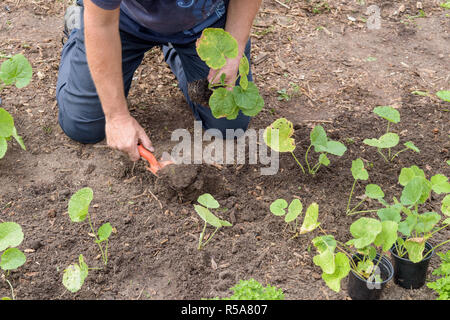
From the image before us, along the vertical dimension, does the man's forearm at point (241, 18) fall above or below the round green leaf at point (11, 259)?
above

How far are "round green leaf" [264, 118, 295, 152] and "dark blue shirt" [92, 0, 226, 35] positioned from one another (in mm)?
623

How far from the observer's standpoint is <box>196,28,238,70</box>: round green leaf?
1.83 m

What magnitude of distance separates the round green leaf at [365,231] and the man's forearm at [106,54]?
1051 mm

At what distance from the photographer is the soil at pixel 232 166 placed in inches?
71.1

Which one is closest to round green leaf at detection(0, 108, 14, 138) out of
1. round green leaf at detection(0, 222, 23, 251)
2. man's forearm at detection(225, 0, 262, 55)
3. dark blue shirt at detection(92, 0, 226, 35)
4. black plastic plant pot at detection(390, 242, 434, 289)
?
round green leaf at detection(0, 222, 23, 251)

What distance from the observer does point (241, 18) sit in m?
2.28

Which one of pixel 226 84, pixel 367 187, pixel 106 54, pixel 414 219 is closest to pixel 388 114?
pixel 367 187

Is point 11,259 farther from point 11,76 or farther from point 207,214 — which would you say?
point 11,76

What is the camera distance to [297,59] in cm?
302

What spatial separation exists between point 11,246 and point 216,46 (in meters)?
0.99

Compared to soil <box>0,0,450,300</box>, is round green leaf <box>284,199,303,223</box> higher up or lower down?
higher up

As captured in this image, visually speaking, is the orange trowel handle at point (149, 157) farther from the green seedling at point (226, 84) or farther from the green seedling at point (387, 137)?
the green seedling at point (387, 137)

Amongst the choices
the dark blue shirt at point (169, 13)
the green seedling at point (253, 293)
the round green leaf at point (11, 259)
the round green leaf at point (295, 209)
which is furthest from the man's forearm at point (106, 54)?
the green seedling at point (253, 293)

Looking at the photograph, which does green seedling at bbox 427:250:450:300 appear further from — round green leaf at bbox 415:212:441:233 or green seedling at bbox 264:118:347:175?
green seedling at bbox 264:118:347:175
